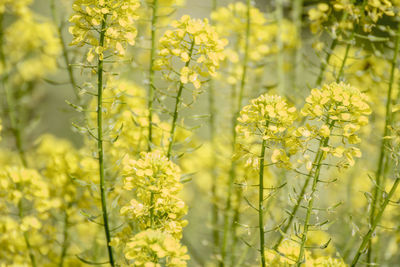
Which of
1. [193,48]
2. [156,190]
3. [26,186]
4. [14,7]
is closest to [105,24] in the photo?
[193,48]

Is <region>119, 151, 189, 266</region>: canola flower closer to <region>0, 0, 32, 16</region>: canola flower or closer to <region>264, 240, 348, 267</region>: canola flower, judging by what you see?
<region>264, 240, 348, 267</region>: canola flower

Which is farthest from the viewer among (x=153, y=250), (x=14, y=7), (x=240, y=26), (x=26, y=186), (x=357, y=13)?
(x=14, y=7)

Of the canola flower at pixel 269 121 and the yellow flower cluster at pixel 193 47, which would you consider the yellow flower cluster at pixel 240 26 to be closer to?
the yellow flower cluster at pixel 193 47

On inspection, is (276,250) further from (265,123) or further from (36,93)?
(36,93)

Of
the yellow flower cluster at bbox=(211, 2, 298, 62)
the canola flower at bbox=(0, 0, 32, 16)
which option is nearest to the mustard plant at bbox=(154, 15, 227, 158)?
the yellow flower cluster at bbox=(211, 2, 298, 62)

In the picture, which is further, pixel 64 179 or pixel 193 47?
pixel 64 179

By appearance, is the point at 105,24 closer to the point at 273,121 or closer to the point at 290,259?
the point at 273,121

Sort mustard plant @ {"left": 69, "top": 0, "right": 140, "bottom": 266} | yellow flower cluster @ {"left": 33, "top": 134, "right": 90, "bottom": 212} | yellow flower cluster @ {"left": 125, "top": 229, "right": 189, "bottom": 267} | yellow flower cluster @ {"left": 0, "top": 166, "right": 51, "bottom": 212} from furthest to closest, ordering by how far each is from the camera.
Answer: yellow flower cluster @ {"left": 33, "top": 134, "right": 90, "bottom": 212}, yellow flower cluster @ {"left": 0, "top": 166, "right": 51, "bottom": 212}, mustard plant @ {"left": 69, "top": 0, "right": 140, "bottom": 266}, yellow flower cluster @ {"left": 125, "top": 229, "right": 189, "bottom": 267}

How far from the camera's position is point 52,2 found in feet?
4.95

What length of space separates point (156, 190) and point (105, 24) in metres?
0.38

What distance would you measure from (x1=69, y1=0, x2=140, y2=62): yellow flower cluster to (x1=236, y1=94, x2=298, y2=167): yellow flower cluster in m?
0.32

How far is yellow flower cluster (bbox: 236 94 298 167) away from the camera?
3.08 feet

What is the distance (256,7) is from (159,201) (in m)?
0.89

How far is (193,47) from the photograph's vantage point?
1082mm
